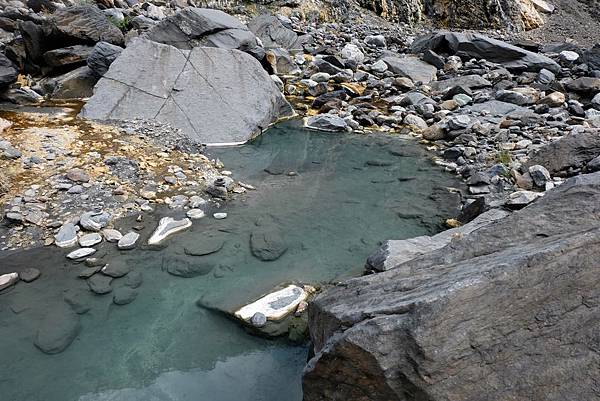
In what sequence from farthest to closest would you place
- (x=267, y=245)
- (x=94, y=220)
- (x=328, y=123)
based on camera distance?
(x=328, y=123) → (x=94, y=220) → (x=267, y=245)

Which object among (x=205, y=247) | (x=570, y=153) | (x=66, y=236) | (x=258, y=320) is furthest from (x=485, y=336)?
(x=570, y=153)

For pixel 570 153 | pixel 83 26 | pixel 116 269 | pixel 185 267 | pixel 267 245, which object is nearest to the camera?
pixel 116 269

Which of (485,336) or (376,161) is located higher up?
(485,336)

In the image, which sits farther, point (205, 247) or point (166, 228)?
point (166, 228)

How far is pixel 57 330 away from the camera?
3896 millimetres

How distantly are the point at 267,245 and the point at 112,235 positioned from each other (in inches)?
66.9

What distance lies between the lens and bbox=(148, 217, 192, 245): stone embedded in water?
5.18 metres

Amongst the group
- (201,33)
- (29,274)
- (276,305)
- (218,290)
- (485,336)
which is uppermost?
Result: (485,336)

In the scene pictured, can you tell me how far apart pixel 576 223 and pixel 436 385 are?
1.54 meters

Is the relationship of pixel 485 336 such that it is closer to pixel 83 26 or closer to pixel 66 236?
pixel 66 236

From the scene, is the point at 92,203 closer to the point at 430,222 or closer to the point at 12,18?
the point at 430,222

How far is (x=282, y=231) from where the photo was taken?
215 inches

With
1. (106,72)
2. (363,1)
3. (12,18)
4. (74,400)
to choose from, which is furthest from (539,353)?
(363,1)

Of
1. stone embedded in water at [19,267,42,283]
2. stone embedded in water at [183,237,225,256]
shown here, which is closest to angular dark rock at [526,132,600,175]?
stone embedded in water at [183,237,225,256]
